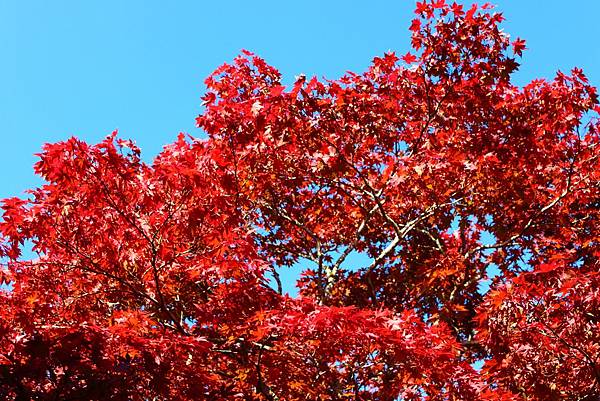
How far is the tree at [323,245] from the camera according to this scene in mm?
6457

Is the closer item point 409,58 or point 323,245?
point 409,58

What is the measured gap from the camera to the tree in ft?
21.2

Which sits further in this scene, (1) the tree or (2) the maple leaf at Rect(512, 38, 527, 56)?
(2) the maple leaf at Rect(512, 38, 527, 56)

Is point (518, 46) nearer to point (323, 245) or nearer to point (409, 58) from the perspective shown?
point (409, 58)

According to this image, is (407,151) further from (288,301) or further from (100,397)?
(100,397)

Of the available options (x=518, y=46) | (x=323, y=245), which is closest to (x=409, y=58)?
(x=518, y=46)

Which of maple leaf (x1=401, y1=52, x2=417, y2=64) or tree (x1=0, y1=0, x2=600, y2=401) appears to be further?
maple leaf (x1=401, y1=52, x2=417, y2=64)

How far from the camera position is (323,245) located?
11.2 meters

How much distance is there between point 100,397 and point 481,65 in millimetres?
7295

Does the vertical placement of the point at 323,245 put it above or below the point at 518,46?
below

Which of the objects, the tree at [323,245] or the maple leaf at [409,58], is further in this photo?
the maple leaf at [409,58]

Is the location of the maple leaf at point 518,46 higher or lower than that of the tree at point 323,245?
higher

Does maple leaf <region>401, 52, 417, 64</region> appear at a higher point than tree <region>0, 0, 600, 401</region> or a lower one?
higher

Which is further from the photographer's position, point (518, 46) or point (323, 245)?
point (323, 245)
